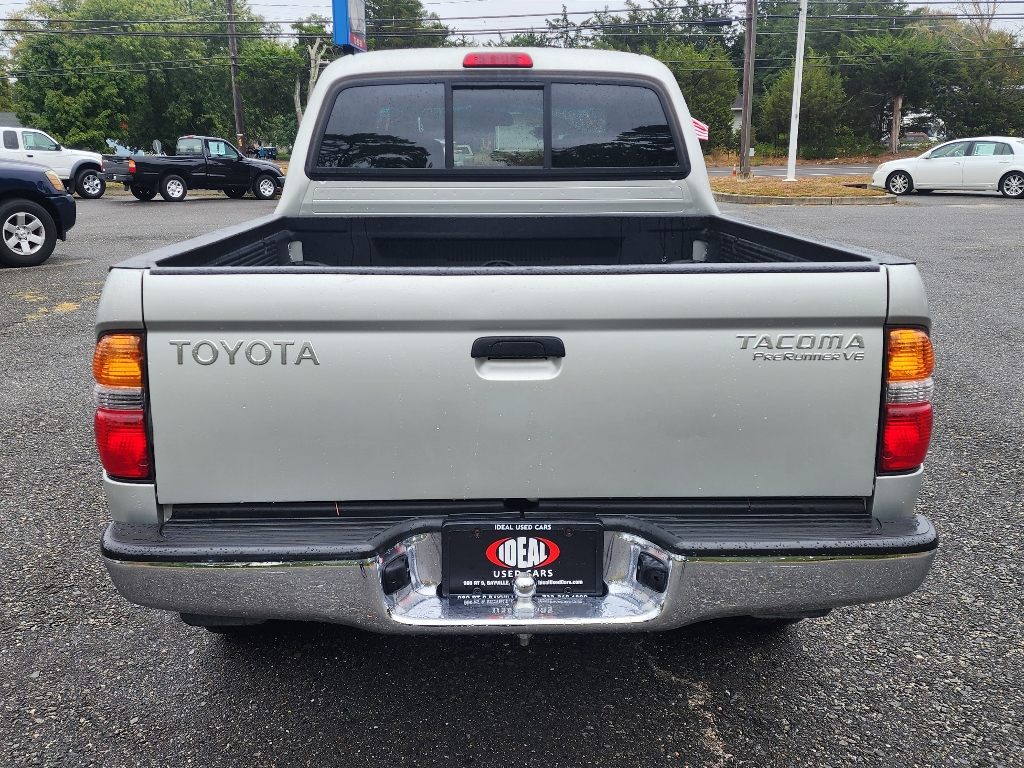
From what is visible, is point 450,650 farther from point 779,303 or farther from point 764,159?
point 764,159

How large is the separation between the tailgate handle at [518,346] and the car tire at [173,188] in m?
23.8

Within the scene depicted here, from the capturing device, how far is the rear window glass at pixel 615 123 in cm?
378

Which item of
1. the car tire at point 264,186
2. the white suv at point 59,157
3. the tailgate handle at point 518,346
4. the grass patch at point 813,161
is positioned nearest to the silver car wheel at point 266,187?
the car tire at point 264,186

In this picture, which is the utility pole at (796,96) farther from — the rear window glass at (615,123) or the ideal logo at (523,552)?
the ideal logo at (523,552)

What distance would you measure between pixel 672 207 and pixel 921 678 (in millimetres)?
2147

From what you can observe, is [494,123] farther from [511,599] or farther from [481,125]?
[511,599]

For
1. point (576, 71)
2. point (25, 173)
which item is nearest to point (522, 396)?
point (576, 71)

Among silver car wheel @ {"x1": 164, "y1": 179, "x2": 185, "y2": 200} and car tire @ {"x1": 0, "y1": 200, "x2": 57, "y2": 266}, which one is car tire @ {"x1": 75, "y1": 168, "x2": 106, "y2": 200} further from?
car tire @ {"x1": 0, "y1": 200, "x2": 57, "y2": 266}

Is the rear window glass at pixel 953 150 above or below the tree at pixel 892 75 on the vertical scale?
below

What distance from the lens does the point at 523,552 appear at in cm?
219

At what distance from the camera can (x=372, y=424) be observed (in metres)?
2.10

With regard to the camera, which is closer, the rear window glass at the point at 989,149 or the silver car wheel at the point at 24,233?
the silver car wheel at the point at 24,233

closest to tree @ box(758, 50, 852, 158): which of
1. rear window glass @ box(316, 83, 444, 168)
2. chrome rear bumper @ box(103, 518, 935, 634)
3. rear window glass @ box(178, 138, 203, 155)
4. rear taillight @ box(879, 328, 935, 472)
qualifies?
rear window glass @ box(178, 138, 203, 155)

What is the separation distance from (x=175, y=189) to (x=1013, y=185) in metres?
21.8
